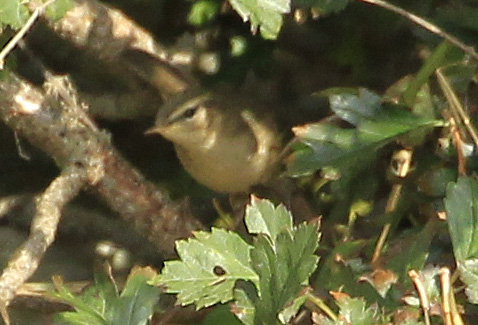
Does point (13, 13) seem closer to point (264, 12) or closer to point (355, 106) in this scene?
point (264, 12)

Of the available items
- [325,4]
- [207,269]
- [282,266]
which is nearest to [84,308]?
[207,269]

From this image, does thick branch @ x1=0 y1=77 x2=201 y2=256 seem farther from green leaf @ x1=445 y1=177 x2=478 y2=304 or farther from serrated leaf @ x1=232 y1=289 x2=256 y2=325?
green leaf @ x1=445 y1=177 x2=478 y2=304

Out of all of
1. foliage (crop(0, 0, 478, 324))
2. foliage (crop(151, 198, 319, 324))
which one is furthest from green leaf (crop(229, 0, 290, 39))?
foliage (crop(151, 198, 319, 324))

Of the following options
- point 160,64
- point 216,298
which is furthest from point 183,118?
point 216,298

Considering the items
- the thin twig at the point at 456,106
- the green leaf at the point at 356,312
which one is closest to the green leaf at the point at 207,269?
the green leaf at the point at 356,312

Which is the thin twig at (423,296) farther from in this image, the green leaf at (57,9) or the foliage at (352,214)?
the green leaf at (57,9)
